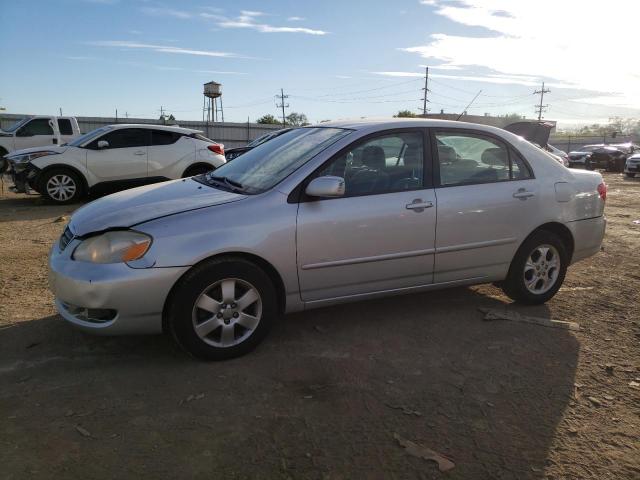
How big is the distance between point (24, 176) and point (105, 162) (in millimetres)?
1520

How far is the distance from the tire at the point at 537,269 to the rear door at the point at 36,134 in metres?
14.5

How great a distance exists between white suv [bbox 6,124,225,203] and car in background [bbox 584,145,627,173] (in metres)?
22.3

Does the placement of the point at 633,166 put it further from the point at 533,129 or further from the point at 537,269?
the point at 537,269

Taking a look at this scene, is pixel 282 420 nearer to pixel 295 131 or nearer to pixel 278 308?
pixel 278 308

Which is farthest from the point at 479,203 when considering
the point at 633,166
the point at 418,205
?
the point at 633,166

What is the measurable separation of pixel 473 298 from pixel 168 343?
2.80m

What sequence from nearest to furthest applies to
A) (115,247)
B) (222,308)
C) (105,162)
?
(115,247)
(222,308)
(105,162)

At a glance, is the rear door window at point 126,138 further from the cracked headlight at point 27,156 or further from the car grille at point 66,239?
the car grille at point 66,239

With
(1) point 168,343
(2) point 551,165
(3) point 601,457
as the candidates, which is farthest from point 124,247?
(2) point 551,165

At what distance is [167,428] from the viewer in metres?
2.74

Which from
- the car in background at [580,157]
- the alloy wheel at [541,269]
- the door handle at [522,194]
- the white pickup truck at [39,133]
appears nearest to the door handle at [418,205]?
the door handle at [522,194]

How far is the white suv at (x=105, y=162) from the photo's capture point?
396 inches

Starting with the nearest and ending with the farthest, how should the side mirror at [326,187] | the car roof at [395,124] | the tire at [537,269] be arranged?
the side mirror at [326,187] < the car roof at [395,124] < the tire at [537,269]

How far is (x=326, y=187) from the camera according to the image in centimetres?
351
